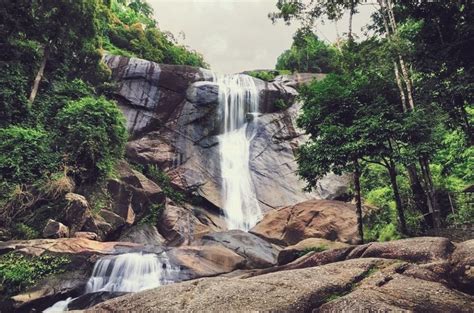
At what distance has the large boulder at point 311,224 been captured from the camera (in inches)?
648

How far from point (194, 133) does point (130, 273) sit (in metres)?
16.8

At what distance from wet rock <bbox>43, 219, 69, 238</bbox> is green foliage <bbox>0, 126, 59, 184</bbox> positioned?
8.64 ft

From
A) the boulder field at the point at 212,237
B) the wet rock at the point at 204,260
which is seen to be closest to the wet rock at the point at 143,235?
the boulder field at the point at 212,237

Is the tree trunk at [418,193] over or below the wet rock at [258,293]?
over

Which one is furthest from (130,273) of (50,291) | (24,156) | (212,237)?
(24,156)

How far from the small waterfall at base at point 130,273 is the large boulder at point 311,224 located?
6.24 meters

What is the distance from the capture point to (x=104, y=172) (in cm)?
1822

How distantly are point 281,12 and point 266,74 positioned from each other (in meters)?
19.5

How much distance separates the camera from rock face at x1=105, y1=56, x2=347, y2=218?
25.7 meters

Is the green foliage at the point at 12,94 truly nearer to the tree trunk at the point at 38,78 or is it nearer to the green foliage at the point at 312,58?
the tree trunk at the point at 38,78

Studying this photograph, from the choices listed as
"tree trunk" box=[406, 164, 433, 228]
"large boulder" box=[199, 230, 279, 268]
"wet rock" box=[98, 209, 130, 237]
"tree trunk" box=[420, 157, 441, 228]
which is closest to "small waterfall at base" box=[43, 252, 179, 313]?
"large boulder" box=[199, 230, 279, 268]

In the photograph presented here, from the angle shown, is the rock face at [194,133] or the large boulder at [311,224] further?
the rock face at [194,133]

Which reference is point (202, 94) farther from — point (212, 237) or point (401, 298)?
Answer: point (401, 298)

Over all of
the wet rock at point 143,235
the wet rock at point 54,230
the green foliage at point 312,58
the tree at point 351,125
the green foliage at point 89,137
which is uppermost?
the green foliage at point 312,58
